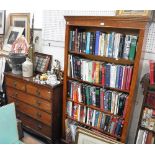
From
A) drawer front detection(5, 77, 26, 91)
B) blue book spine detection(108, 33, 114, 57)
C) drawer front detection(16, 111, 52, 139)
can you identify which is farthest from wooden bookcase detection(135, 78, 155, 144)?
drawer front detection(5, 77, 26, 91)

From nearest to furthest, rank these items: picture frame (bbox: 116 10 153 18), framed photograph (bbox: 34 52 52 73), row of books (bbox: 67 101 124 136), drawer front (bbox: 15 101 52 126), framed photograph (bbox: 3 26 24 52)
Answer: picture frame (bbox: 116 10 153 18) → row of books (bbox: 67 101 124 136) → drawer front (bbox: 15 101 52 126) → framed photograph (bbox: 34 52 52 73) → framed photograph (bbox: 3 26 24 52)

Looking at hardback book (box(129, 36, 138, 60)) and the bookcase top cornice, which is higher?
the bookcase top cornice

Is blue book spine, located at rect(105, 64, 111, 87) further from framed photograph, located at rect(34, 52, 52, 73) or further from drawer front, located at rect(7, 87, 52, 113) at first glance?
framed photograph, located at rect(34, 52, 52, 73)

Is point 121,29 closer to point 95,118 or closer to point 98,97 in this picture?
point 98,97

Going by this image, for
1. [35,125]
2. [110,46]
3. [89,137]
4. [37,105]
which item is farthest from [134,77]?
[35,125]

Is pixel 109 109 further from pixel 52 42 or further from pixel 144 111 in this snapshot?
pixel 52 42

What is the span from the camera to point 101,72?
1.72 meters

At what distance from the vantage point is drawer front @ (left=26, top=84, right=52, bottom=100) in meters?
1.96

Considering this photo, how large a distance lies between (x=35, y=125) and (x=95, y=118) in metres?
0.84

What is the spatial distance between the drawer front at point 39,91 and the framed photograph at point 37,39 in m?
0.62

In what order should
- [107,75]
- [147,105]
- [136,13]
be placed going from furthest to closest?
[107,75]
[147,105]
[136,13]

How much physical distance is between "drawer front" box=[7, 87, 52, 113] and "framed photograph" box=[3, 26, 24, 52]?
77cm

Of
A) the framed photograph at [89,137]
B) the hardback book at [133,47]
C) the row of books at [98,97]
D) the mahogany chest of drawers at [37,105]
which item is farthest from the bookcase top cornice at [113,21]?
the framed photograph at [89,137]

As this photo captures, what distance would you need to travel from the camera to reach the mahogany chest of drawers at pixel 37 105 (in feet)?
6.56
